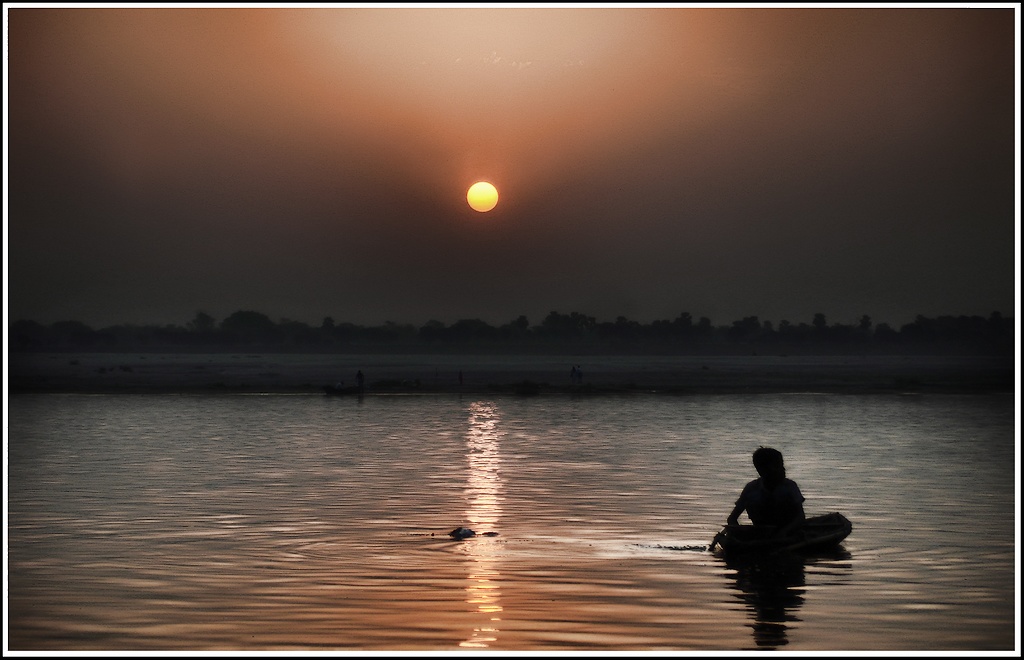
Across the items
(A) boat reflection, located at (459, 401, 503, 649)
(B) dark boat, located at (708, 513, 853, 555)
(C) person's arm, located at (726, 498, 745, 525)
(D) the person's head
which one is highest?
(D) the person's head

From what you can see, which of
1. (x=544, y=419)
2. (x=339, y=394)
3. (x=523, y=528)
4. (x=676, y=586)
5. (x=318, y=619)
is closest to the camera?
(x=318, y=619)

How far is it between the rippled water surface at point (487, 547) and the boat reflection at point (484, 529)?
0.06 metres

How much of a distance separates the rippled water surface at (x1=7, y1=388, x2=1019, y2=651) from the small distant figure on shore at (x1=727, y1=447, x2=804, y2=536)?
0.72 meters

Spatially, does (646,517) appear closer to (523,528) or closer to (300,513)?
(523,528)

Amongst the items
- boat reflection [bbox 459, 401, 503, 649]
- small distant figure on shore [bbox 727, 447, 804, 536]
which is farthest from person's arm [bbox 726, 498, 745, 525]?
boat reflection [bbox 459, 401, 503, 649]

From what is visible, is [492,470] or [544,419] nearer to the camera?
[492,470]

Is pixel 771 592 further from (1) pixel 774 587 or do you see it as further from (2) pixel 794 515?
(2) pixel 794 515

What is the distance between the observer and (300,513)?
24984 millimetres

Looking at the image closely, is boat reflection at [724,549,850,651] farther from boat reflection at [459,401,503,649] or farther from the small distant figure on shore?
boat reflection at [459,401,503,649]

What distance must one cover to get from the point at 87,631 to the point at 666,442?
3319 cm

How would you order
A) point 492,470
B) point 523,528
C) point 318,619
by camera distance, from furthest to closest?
1. point 492,470
2. point 523,528
3. point 318,619

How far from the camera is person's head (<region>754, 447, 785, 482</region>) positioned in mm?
18781

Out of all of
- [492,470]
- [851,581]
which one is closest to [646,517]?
[851,581]

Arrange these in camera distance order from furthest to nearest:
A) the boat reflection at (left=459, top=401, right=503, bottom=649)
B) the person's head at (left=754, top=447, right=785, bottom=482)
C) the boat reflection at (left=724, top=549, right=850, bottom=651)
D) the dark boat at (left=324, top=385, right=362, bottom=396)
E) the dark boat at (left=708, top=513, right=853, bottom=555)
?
the dark boat at (left=324, top=385, right=362, bottom=396), the dark boat at (left=708, top=513, right=853, bottom=555), the person's head at (left=754, top=447, right=785, bottom=482), the boat reflection at (left=459, top=401, right=503, bottom=649), the boat reflection at (left=724, top=549, right=850, bottom=651)
